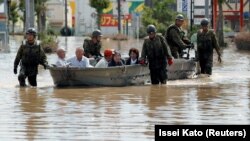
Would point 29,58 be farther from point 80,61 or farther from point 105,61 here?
point 105,61

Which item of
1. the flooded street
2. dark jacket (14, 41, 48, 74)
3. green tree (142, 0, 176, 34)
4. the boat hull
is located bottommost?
the flooded street

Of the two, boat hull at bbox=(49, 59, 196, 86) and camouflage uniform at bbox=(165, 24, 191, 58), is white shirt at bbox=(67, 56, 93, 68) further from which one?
camouflage uniform at bbox=(165, 24, 191, 58)

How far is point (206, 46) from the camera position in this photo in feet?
82.1

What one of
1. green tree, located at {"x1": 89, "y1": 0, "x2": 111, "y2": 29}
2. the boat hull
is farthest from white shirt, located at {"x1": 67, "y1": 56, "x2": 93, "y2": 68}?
green tree, located at {"x1": 89, "y1": 0, "x2": 111, "y2": 29}

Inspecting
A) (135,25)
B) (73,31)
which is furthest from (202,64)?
(73,31)

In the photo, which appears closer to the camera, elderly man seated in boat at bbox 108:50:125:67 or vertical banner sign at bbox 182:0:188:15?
elderly man seated in boat at bbox 108:50:125:67

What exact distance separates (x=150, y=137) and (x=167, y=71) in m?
11.1

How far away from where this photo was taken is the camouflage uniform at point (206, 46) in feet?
81.9

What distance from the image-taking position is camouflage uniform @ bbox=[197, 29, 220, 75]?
24969 mm

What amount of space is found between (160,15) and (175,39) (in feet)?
132

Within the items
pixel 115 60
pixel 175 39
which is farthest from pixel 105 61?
pixel 175 39

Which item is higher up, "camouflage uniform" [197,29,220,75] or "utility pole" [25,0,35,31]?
"utility pole" [25,0,35,31]

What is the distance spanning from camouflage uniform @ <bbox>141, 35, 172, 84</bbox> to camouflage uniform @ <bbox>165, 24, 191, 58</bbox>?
1.68 meters

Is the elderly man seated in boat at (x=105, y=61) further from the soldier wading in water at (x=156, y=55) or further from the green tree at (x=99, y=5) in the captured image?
the green tree at (x=99, y=5)
